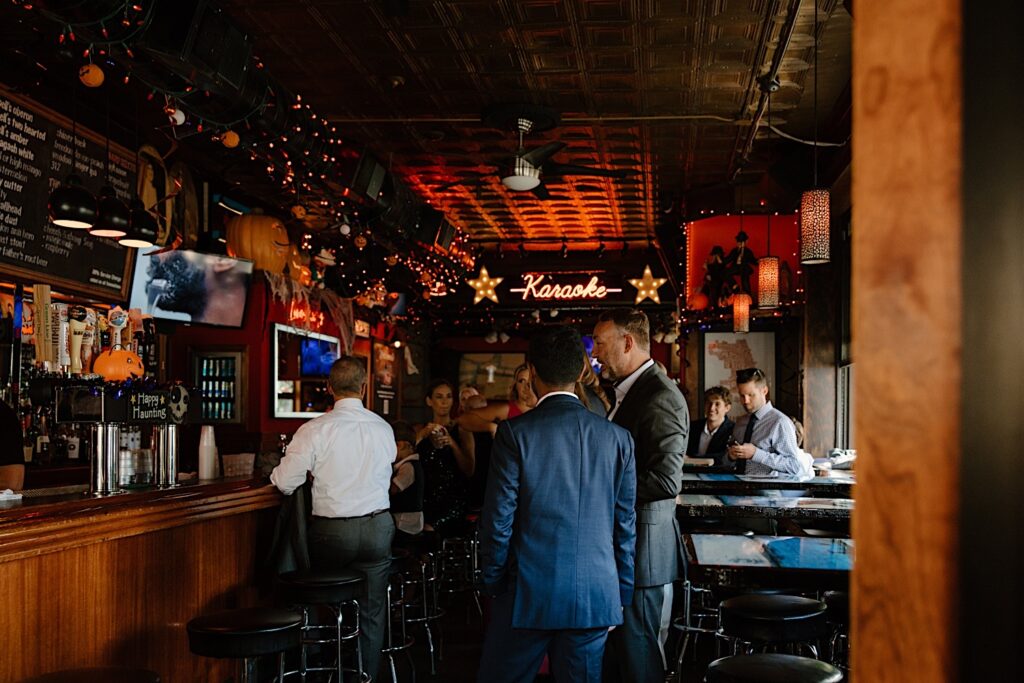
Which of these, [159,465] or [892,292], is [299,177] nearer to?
[159,465]

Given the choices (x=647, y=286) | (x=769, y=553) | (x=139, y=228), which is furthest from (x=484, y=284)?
(x=769, y=553)

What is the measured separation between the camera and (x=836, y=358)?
→ 993cm

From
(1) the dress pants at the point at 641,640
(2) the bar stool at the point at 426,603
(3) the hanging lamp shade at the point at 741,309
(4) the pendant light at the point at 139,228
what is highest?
(4) the pendant light at the point at 139,228

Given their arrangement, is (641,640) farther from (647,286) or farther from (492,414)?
(647,286)

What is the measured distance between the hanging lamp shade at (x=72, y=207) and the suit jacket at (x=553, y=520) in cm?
318

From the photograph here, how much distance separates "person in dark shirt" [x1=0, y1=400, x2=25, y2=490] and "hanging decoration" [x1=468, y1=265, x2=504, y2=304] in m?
10.6

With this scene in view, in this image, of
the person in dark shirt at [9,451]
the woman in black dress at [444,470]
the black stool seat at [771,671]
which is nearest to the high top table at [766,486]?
the woman in black dress at [444,470]

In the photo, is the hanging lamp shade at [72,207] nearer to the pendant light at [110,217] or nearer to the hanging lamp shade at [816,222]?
the pendant light at [110,217]

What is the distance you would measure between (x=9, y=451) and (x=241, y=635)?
2395mm

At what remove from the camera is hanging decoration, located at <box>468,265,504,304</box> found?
15.3m

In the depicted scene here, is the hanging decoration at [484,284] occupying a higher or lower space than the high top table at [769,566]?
higher

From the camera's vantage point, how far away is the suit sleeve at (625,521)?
323 centimetres

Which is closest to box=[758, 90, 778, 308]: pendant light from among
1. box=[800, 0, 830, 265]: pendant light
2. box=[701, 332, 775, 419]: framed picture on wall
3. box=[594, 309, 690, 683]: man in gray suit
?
box=[800, 0, 830, 265]: pendant light

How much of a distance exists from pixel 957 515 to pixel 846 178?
8391mm
